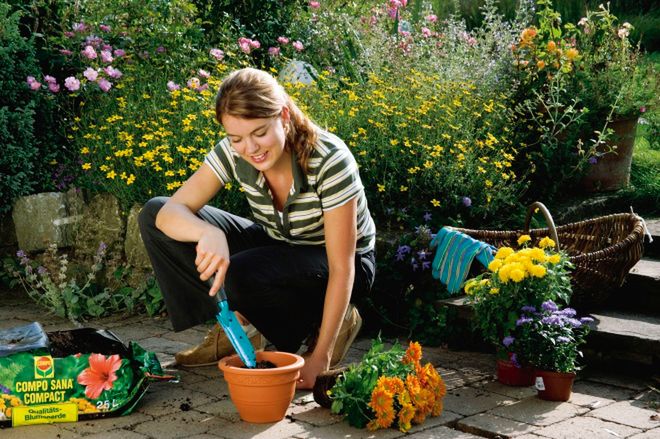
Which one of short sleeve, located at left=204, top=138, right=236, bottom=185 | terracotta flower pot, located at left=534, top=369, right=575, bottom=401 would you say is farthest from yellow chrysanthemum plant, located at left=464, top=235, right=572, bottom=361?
short sleeve, located at left=204, top=138, right=236, bottom=185

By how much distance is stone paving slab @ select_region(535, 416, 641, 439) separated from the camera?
295 cm

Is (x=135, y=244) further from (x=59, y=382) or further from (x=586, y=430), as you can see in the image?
(x=586, y=430)

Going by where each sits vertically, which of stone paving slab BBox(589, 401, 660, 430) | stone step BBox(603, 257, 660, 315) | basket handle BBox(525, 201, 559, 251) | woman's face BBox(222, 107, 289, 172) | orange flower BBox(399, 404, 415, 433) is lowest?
stone paving slab BBox(589, 401, 660, 430)

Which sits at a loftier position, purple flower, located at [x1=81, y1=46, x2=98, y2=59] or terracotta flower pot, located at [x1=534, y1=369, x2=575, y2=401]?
purple flower, located at [x1=81, y1=46, x2=98, y2=59]

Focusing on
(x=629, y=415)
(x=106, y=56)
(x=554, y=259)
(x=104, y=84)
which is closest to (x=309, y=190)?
(x=554, y=259)

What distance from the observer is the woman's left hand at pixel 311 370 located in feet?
10.6

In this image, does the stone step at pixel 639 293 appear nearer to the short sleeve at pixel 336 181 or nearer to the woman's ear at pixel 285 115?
the short sleeve at pixel 336 181

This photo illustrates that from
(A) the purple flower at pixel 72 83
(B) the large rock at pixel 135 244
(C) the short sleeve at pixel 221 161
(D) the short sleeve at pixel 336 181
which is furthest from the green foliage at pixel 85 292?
(D) the short sleeve at pixel 336 181

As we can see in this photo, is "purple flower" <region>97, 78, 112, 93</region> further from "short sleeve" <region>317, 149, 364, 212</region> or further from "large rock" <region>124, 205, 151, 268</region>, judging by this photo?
"short sleeve" <region>317, 149, 364, 212</region>

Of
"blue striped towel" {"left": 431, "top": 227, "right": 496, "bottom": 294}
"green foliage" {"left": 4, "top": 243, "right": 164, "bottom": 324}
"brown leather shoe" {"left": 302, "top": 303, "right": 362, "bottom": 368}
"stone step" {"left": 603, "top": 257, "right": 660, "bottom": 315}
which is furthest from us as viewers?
"green foliage" {"left": 4, "top": 243, "right": 164, "bottom": 324}

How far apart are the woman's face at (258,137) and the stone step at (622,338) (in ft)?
3.88

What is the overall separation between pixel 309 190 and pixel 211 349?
2.85 ft

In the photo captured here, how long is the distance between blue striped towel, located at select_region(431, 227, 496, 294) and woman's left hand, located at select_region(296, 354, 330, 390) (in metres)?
0.88

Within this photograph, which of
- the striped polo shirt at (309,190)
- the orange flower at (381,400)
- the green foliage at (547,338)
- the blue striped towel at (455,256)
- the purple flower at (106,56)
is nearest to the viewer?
the orange flower at (381,400)
